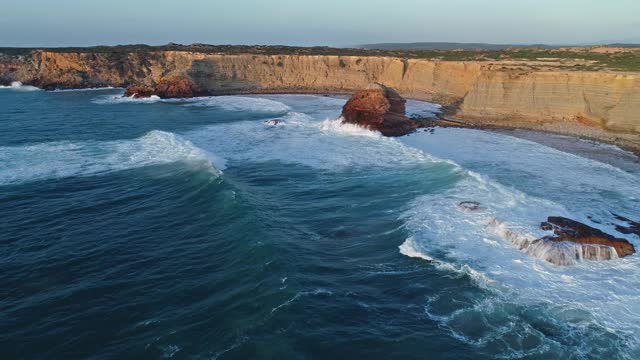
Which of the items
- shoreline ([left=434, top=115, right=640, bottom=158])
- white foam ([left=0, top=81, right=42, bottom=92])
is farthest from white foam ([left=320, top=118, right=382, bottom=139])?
white foam ([left=0, top=81, right=42, bottom=92])

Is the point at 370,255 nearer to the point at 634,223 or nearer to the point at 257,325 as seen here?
the point at 257,325

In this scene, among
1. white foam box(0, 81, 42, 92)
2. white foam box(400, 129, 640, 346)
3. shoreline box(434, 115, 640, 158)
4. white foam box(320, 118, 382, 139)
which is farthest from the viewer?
white foam box(0, 81, 42, 92)

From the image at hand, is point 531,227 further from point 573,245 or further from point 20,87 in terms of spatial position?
point 20,87

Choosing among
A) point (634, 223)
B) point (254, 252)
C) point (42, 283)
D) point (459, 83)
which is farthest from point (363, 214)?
point (459, 83)

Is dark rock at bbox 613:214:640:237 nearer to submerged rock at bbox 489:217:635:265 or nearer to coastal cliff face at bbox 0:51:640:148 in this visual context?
submerged rock at bbox 489:217:635:265

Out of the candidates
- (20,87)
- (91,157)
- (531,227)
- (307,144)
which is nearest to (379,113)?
(307,144)

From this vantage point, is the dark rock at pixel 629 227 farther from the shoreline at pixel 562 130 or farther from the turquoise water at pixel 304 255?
the shoreline at pixel 562 130

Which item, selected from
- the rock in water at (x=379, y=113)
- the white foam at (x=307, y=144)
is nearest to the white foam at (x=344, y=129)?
the white foam at (x=307, y=144)
